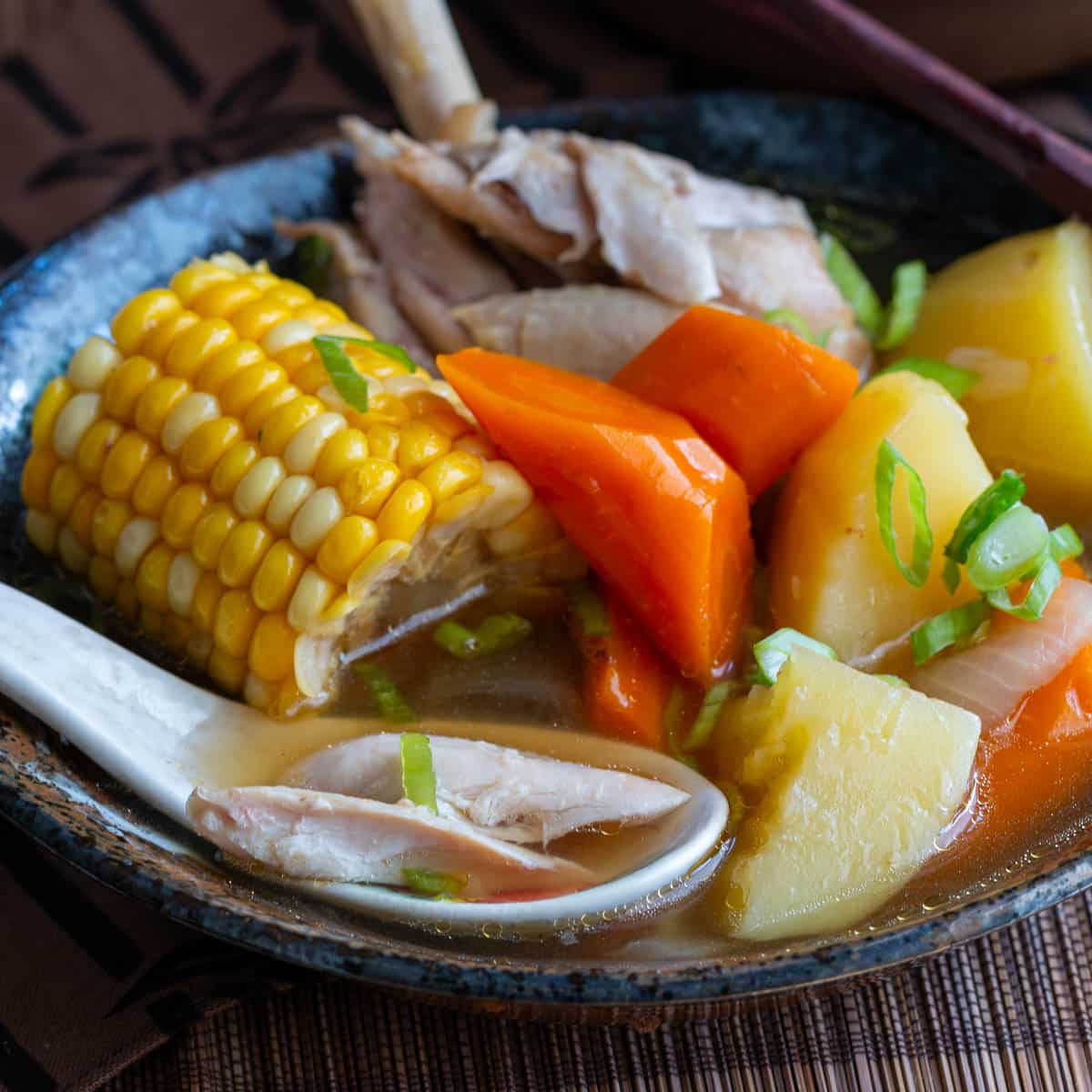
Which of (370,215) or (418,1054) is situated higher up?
(370,215)

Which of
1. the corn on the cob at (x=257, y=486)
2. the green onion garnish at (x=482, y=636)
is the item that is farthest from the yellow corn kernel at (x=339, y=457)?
the green onion garnish at (x=482, y=636)

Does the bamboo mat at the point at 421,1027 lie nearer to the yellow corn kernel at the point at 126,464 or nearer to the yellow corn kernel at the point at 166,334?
the yellow corn kernel at the point at 126,464

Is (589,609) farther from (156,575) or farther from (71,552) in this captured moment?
(71,552)

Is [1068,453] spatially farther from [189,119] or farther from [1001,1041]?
[189,119]

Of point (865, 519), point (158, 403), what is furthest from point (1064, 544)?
point (158, 403)

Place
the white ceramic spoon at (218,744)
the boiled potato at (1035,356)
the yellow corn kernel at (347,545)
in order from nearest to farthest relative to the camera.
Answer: the white ceramic spoon at (218,744) → the yellow corn kernel at (347,545) → the boiled potato at (1035,356)

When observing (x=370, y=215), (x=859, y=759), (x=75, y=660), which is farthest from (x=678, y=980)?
(x=370, y=215)
